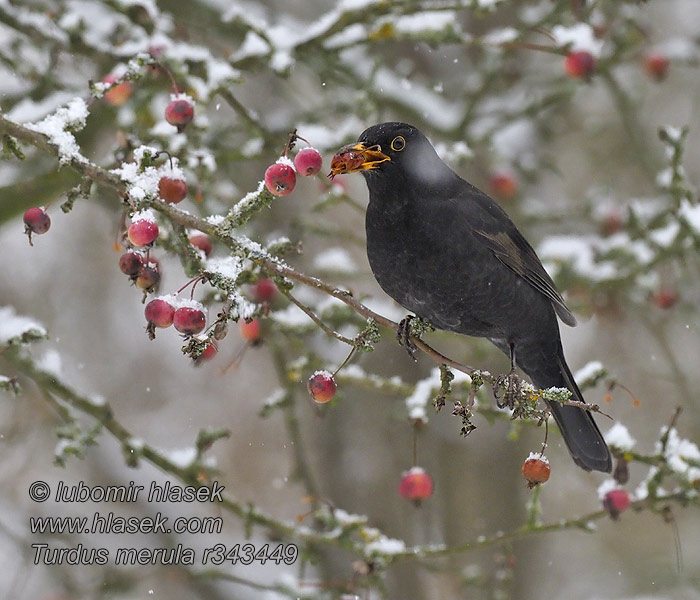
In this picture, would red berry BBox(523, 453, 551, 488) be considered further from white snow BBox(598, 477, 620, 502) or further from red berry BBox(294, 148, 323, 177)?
red berry BBox(294, 148, 323, 177)

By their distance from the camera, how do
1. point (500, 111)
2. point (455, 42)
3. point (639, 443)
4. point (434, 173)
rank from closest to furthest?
point (434, 173) < point (455, 42) < point (500, 111) < point (639, 443)

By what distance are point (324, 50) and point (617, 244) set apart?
6.25 feet

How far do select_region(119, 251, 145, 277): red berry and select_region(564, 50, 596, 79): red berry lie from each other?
2.57 metres

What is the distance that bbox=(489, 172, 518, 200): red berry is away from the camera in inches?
201

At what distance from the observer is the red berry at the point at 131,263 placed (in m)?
2.33

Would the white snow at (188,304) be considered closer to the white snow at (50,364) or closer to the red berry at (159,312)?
the red berry at (159,312)

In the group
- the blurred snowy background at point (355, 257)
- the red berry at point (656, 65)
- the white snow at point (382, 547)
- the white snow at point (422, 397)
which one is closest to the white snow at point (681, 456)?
the blurred snowy background at point (355, 257)

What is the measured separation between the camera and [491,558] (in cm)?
577

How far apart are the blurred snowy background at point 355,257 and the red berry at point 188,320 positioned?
2.62 ft

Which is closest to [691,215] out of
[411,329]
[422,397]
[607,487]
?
[607,487]

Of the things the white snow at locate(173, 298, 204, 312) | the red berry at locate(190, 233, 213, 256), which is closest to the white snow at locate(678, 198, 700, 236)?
the red berry at locate(190, 233, 213, 256)

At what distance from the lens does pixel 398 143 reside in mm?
3092

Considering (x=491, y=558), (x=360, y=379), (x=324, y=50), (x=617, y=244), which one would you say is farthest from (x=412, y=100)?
(x=491, y=558)

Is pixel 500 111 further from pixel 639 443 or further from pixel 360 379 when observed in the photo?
pixel 639 443
